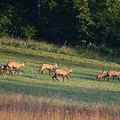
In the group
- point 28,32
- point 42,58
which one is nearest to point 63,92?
point 42,58

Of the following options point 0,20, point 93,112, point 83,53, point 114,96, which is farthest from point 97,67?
point 93,112

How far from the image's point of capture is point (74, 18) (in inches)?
2349

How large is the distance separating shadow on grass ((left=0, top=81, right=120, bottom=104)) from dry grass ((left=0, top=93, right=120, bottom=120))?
4.24m

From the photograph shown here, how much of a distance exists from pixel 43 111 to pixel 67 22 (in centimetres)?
4519

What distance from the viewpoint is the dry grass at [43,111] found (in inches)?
569

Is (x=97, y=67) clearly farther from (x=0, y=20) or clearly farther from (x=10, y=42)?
(x=0, y=20)

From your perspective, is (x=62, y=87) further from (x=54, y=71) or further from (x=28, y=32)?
(x=28, y=32)

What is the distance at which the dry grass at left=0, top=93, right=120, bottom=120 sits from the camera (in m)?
14.4

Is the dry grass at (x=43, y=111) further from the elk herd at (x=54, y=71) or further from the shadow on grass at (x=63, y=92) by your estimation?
the elk herd at (x=54, y=71)

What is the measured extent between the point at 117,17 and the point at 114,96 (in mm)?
34288

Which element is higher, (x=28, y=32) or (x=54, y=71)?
(x=28, y=32)

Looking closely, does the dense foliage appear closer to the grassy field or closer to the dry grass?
the grassy field

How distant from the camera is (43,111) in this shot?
612 inches

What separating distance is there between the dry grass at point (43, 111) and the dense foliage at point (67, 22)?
4030cm
